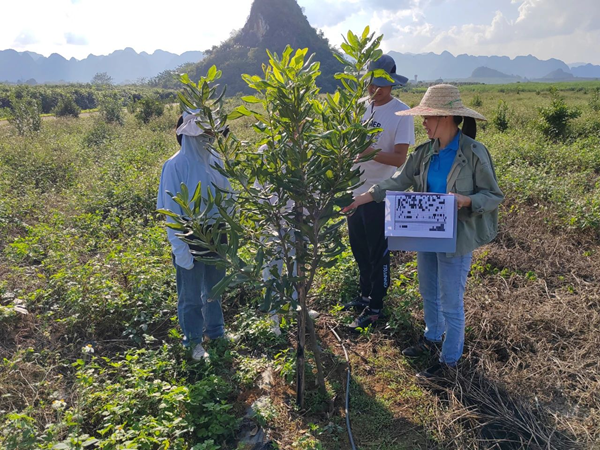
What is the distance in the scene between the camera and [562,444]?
7.00 ft

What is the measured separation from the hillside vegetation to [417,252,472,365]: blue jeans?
0.21 m

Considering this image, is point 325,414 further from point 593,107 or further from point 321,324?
point 593,107

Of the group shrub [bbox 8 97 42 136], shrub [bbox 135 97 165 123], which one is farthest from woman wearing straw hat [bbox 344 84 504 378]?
shrub [bbox 135 97 165 123]

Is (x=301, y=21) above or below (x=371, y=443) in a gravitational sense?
above

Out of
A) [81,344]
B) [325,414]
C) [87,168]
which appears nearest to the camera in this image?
[325,414]

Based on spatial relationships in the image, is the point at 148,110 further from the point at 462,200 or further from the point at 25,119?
the point at 462,200

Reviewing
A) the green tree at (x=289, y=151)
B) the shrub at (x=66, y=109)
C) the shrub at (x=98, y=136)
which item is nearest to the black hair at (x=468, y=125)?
the green tree at (x=289, y=151)

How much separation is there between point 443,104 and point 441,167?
1.20ft

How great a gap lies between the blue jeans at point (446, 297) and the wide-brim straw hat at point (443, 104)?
0.84 metres

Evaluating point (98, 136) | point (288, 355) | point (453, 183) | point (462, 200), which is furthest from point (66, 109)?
point (462, 200)

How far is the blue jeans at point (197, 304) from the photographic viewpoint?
9.29 feet

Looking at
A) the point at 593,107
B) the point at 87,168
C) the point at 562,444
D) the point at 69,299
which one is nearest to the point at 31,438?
the point at 69,299

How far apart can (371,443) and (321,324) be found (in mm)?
1220

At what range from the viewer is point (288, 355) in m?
2.81
